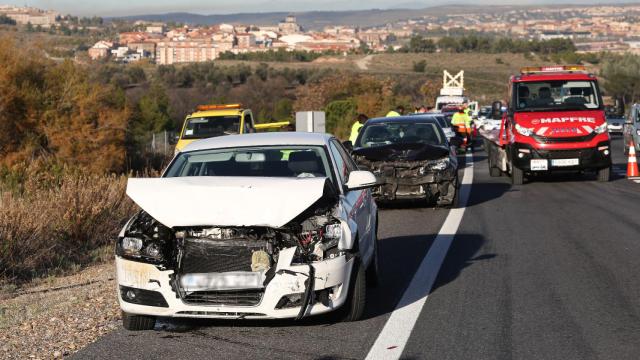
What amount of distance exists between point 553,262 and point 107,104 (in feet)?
108

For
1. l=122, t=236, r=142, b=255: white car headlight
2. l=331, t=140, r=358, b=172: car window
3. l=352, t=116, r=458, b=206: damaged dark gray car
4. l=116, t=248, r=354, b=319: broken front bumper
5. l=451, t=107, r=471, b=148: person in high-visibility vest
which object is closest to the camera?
l=116, t=248, r=354, b=319: broken front bumper

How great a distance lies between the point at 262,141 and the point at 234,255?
2038 mm

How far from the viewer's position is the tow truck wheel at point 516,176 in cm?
2273

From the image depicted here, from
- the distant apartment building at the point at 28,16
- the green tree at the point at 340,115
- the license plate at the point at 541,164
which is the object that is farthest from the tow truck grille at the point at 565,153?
the distant apartment building at the point at 28,16

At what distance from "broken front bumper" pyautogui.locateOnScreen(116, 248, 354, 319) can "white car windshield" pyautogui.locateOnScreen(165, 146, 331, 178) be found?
1660 mm

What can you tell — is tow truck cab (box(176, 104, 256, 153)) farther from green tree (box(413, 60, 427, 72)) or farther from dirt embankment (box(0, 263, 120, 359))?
green tree (box(413, 60, 427, 72))

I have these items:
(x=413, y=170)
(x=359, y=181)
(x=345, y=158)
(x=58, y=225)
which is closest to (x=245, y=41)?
(x=413, y=170)

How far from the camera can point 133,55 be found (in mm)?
141250

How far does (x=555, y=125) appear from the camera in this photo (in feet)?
72.8

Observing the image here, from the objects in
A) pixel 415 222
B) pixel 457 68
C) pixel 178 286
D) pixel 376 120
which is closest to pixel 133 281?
pixel 178 286

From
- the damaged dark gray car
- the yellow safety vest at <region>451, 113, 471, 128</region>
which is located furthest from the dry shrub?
the yellow safety vest at <region>451, 113, 471, 128</region>

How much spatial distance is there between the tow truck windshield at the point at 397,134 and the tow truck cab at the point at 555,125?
4.21 m

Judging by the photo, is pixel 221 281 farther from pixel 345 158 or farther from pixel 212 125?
pixel 212 125

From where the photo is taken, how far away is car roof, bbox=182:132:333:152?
949 cm
